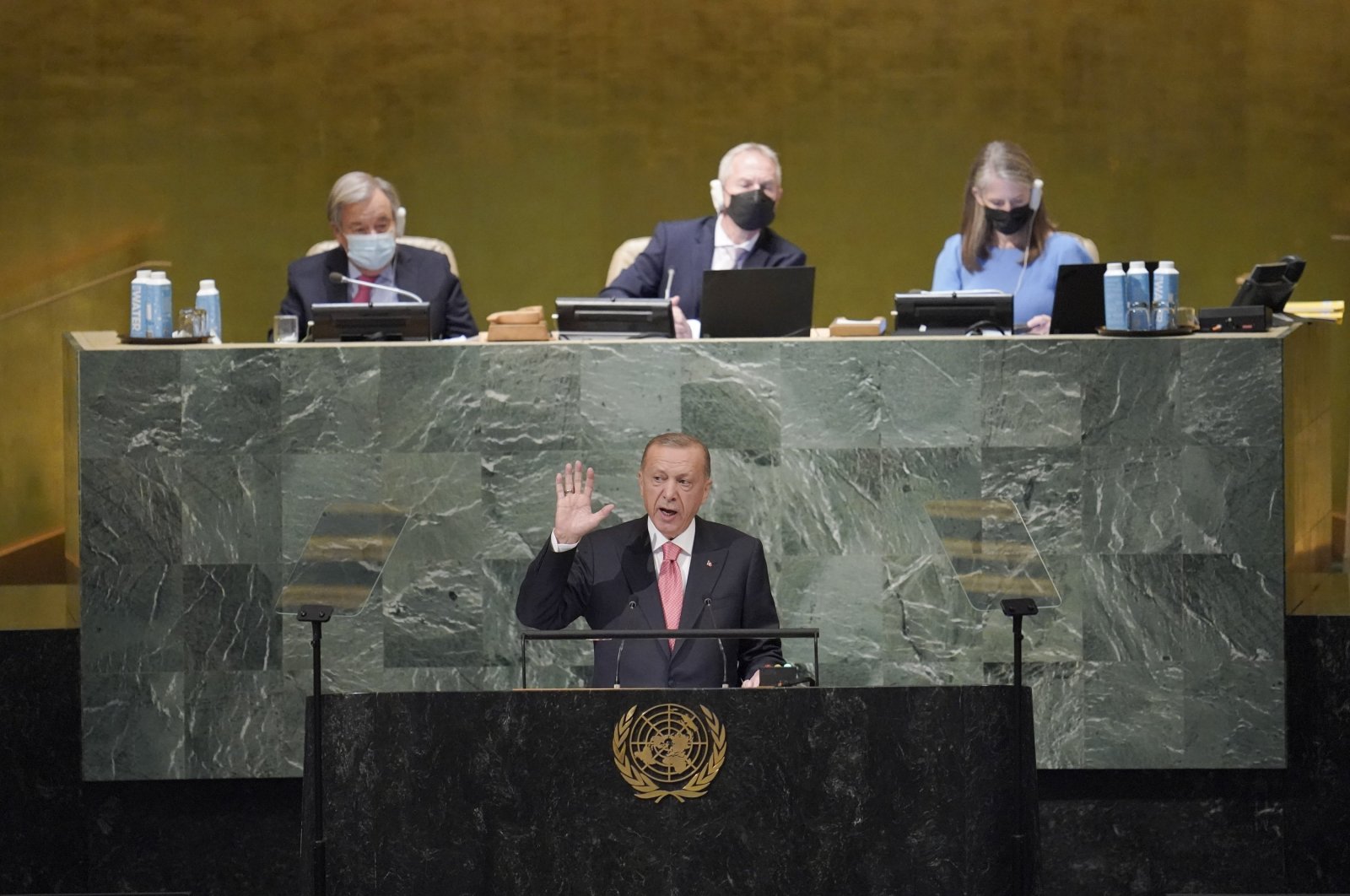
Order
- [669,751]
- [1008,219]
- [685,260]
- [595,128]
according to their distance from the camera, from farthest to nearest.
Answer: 1. [595,128]
2. [685,260]
3. [1008,219]
4. [669,751]

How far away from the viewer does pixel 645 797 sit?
3.53 m

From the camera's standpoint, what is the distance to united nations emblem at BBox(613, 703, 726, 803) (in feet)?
11.5

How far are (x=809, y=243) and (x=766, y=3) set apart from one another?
41.2 inches

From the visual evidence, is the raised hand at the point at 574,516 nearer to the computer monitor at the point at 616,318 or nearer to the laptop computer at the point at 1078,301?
the computer monitor at the point at 616,318

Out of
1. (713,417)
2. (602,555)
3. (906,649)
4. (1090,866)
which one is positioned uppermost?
(713,417)

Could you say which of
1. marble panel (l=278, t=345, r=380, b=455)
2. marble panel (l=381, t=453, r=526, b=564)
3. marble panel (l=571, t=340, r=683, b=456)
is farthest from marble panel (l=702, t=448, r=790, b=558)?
marble panel (l=278, t=345, r=380, b=455)

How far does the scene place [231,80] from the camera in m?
7.84

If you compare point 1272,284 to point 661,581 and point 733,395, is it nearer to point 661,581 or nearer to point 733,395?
point 733,395

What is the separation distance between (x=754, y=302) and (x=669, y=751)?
72.1 inches

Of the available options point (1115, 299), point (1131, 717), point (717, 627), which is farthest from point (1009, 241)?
point (717, 627)

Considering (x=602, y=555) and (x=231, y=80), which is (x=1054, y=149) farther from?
(x=602, y=555)

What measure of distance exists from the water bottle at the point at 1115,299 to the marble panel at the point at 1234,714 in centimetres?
93

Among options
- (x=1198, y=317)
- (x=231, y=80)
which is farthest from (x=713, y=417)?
(x=231, y=80)

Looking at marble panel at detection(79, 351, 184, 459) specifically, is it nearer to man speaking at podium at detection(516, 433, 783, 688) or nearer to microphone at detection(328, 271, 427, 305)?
microphone at detection(328, 271, 427, 305)
